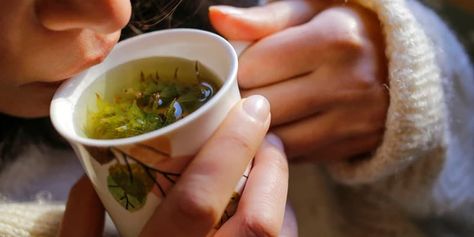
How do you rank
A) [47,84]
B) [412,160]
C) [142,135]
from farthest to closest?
[412,160] < [47,84] < [142,135]

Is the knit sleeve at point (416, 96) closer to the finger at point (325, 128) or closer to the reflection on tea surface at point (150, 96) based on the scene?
the finger at point (325, 128)

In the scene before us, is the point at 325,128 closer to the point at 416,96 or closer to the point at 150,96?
the point at 416,96

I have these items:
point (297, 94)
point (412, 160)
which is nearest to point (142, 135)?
point (297, 94)

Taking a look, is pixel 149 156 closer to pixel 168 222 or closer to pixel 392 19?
pixel 168 222

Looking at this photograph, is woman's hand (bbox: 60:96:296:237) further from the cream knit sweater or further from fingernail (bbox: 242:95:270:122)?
the cream knit sweater

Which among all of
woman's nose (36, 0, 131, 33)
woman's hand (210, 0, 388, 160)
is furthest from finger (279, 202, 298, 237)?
woman's nose (36, 0, 131, 33)

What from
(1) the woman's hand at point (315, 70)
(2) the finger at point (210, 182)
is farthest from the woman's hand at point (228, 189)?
(1) the woman's hand at point (315, 70)
